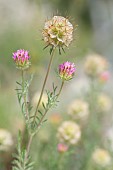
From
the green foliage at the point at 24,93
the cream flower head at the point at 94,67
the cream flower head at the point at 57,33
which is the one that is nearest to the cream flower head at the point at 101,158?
the cream flower head at the point at 94,67

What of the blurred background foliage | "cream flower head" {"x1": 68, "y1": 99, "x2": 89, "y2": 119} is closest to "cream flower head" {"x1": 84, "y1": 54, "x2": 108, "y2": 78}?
"cream flower head" {"x1": 68, "y1": 99, "x2": 89, "y2": 119}

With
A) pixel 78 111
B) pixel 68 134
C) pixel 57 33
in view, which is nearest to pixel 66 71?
pixel 57 33

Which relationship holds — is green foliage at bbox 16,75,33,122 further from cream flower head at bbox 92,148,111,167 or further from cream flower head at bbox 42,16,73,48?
cream flower head at bbox 92,148,111,167

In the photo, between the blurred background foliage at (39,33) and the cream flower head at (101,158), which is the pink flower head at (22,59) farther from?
the blurred background foliage at (39,33)

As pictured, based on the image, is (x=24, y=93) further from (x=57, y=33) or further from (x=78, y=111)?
(x=78, y=111)

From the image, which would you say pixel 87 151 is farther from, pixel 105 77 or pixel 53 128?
pixel 105 77
